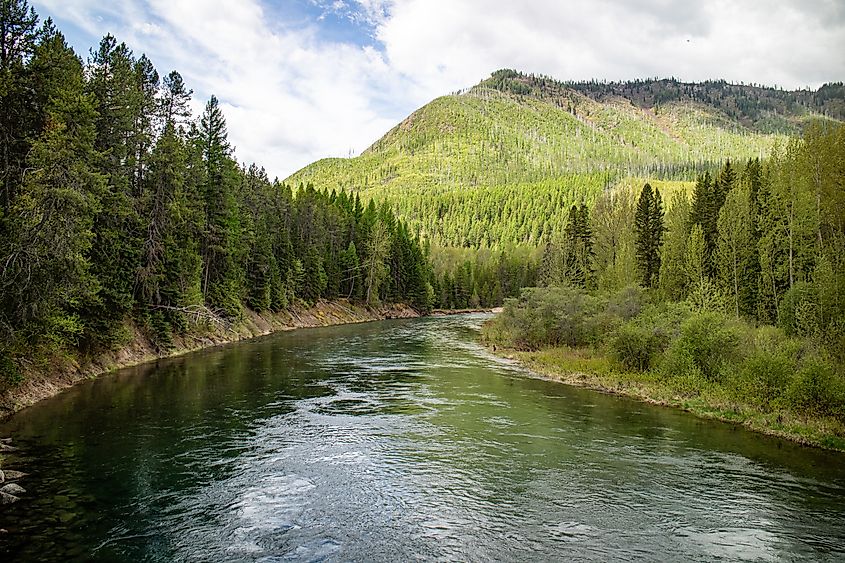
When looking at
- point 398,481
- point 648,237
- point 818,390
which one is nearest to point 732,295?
point 648,237

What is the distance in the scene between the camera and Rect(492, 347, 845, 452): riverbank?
23.9 metres

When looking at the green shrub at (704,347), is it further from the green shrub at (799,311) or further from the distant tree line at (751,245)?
the distant tree line at (751,245)

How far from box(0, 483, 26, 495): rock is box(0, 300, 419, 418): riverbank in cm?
1018

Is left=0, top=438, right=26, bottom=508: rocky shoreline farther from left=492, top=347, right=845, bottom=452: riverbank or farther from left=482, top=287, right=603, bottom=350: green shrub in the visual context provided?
left=482, top=287, right=603, bottom=350: green shrub

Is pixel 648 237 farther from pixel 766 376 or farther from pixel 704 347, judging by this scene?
pixel 766 376

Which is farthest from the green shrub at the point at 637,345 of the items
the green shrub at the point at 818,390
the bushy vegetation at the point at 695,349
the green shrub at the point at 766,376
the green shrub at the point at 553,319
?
the green shrub at the point at 818,390

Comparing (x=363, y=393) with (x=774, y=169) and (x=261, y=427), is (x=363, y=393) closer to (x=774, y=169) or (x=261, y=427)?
(x=261, y=427)

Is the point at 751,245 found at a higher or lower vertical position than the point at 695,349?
higher

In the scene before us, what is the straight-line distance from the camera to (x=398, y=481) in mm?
18438

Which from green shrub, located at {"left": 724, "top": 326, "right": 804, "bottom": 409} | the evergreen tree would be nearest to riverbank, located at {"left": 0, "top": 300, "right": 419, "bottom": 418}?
green shrub, located at {"left": 724, "top": 326, "right": 804, "bottom": 409}

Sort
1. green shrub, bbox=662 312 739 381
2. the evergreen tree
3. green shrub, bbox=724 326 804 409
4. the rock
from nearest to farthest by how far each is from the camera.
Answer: the rock < green shrub, bbox=724 326 804 409 < green shrub, bbox=662 312 739 381 < the evergreen tree

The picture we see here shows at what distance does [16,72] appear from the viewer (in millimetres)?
25703

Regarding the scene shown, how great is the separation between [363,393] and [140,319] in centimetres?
2235

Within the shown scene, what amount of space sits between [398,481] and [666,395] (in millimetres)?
20218
